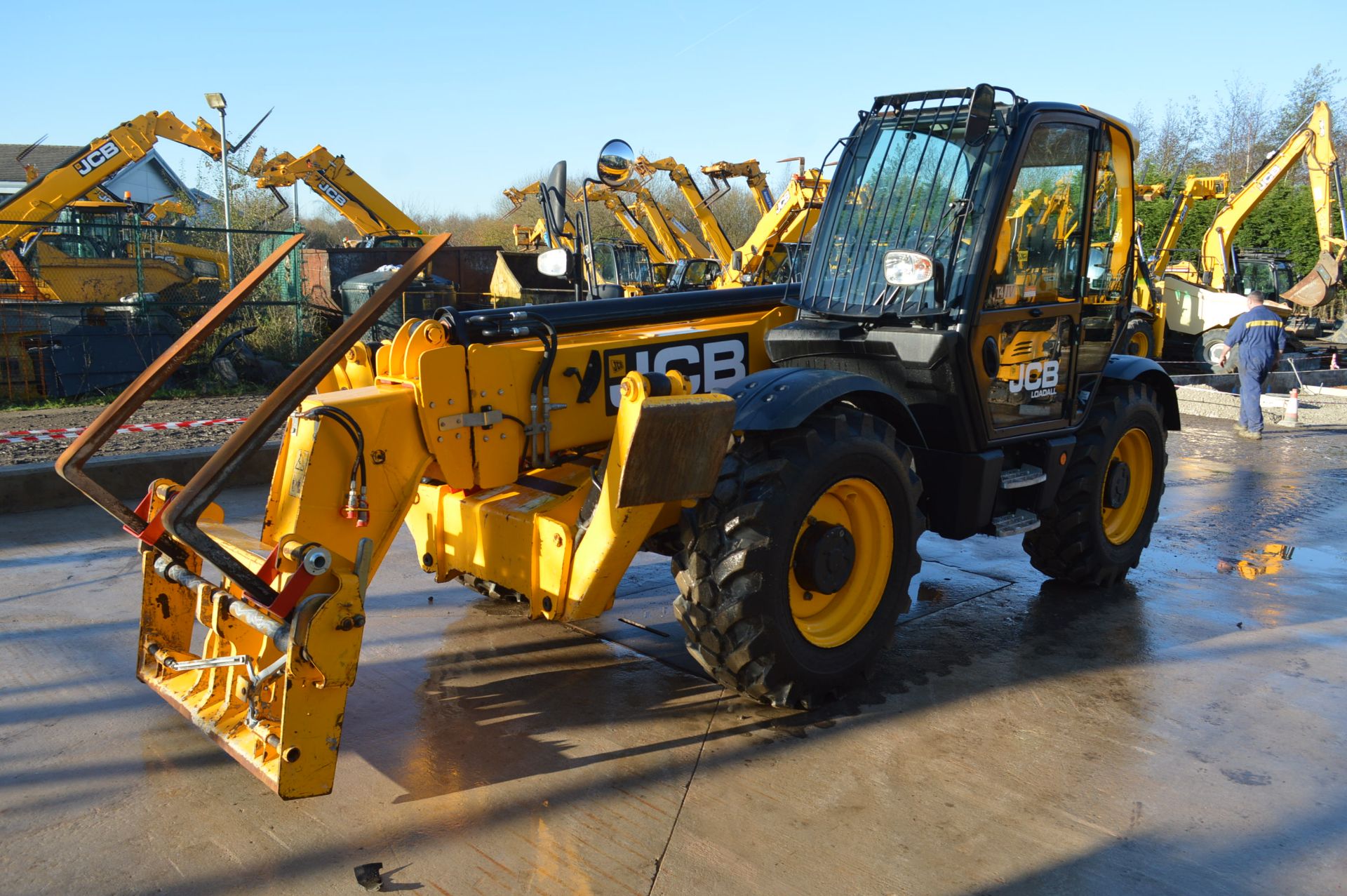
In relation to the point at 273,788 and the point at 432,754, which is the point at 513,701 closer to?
the point at 432,754

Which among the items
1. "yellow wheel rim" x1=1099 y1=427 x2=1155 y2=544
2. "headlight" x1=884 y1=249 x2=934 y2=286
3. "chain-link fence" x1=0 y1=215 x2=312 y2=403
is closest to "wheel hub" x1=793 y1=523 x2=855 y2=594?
"headlight" x1=884 y1=249 x2=934 y2=286

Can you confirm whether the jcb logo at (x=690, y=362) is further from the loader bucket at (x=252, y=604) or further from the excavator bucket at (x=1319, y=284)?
the excavator bucket at (x=1319, y=284)

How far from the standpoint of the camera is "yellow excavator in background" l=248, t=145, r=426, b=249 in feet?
64.7

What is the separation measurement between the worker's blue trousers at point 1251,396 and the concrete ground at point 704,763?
6916 mm

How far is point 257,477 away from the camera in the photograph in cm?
829

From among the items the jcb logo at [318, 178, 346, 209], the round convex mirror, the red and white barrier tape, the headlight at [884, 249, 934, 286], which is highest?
the jcb logo at [318, 178, 346, 209]

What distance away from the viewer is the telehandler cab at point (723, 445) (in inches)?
138

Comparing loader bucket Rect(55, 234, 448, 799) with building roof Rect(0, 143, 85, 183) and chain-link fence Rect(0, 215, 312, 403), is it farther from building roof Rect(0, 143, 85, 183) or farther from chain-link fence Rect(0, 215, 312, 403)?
building roof Rect(0, 143, 85, 183)

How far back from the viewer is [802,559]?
164 inches

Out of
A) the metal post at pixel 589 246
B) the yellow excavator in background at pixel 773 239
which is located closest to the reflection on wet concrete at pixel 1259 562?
the metal post at pixel 589 246

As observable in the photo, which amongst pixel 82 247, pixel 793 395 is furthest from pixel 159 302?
pixel 793 395

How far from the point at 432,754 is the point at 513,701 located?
554mm

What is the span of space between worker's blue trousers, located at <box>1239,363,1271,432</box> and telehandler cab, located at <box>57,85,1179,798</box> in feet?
24.3

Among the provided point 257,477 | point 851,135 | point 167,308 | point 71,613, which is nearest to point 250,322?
point 167,308
